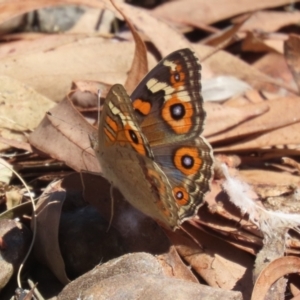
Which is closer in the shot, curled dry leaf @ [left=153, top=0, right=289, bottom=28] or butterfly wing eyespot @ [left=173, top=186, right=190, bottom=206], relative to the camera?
butterfly wing eyespot @ [left=173, top=186, right=190, bottom=206]

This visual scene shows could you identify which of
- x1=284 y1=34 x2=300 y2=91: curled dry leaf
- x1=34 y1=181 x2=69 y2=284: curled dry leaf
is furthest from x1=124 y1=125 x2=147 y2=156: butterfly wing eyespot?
x1=284 y1=34 x2=300 y2=91: curled dry leaf

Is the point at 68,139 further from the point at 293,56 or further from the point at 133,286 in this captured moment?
the point at 293,56

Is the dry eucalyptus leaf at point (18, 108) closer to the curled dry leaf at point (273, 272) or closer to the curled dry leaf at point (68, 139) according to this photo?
the curled dry leaf at point (68, 139)

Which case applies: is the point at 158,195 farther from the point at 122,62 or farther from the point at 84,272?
the point at 122,62

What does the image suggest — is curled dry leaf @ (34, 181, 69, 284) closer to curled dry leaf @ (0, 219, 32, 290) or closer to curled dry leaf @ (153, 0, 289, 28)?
curled dry leaf @ (0, 219, 32, 290)

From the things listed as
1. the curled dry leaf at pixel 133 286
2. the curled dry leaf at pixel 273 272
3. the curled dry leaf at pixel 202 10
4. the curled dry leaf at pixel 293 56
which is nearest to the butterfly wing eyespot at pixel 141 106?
the curled dry leaf at pixel 133 286

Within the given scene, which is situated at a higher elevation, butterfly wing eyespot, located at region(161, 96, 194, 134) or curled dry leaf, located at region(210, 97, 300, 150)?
butterfly wing eyespot, located at region(161, 96, 194, 134)

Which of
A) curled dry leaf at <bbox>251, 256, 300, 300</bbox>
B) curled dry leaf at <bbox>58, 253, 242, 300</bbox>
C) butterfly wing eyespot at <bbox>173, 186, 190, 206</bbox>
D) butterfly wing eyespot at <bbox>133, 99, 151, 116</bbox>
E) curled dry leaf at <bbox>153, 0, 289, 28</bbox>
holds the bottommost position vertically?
curled dry leaf at <bbox>251, 256, 300, 300</bbox>

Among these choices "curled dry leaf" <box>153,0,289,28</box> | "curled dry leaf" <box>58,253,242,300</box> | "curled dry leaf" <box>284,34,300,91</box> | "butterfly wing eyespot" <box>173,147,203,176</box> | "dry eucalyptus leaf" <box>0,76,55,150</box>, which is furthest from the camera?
"curled dry leaf" <box>153,0,289,28</box>
